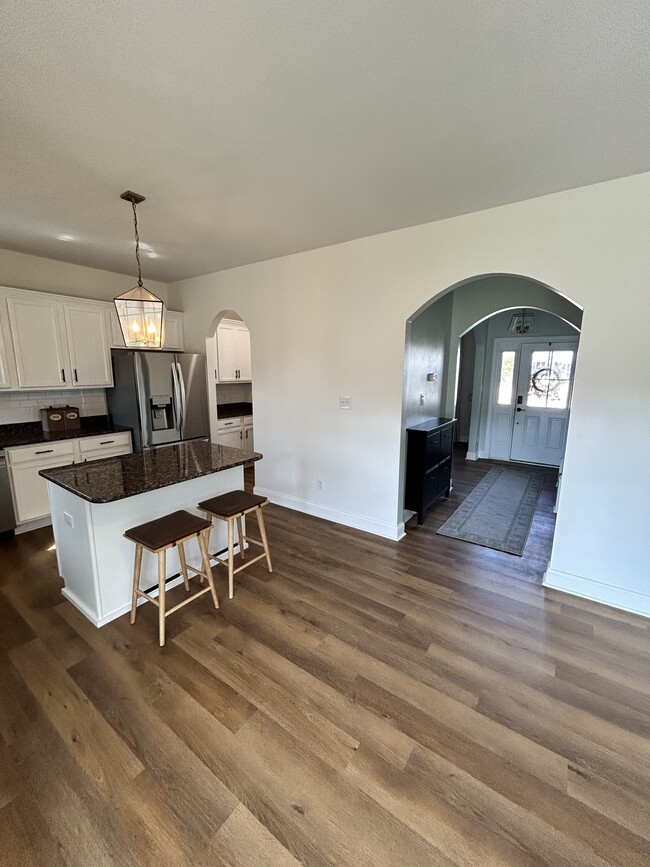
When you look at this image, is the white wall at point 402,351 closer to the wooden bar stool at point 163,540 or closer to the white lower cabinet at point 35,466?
the wooden bar stool at point 163,540

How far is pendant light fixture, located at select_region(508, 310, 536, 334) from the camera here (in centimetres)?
605

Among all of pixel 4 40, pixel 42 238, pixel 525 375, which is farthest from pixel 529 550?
pixel 42 238

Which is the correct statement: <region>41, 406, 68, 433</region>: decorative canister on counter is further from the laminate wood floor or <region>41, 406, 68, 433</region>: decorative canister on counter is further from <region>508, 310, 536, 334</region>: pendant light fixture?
<region>508, 310, 536, 334</region>: pendant light fixture

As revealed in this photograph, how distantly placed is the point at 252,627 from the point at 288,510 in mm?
1943

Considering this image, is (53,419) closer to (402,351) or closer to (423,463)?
(402,351)

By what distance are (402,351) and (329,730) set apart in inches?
107

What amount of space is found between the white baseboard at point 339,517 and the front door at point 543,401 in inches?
157

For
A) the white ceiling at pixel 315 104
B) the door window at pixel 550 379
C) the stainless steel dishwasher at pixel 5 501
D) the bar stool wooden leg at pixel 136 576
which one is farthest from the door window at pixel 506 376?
the stainless steel dishwasher at pixel 5 501

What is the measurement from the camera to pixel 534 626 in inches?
93.3

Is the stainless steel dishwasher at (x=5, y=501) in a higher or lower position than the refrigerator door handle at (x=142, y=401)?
lower

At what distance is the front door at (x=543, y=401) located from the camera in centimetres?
599

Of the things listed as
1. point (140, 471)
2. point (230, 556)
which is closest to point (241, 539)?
point (230, 556)

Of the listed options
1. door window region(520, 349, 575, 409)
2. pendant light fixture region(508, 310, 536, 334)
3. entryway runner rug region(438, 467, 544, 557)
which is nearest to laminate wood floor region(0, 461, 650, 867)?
entryway runner rug region(438, 467, 544, 557)

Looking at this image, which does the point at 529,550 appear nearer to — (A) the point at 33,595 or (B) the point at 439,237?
(B) the point at 439,237
